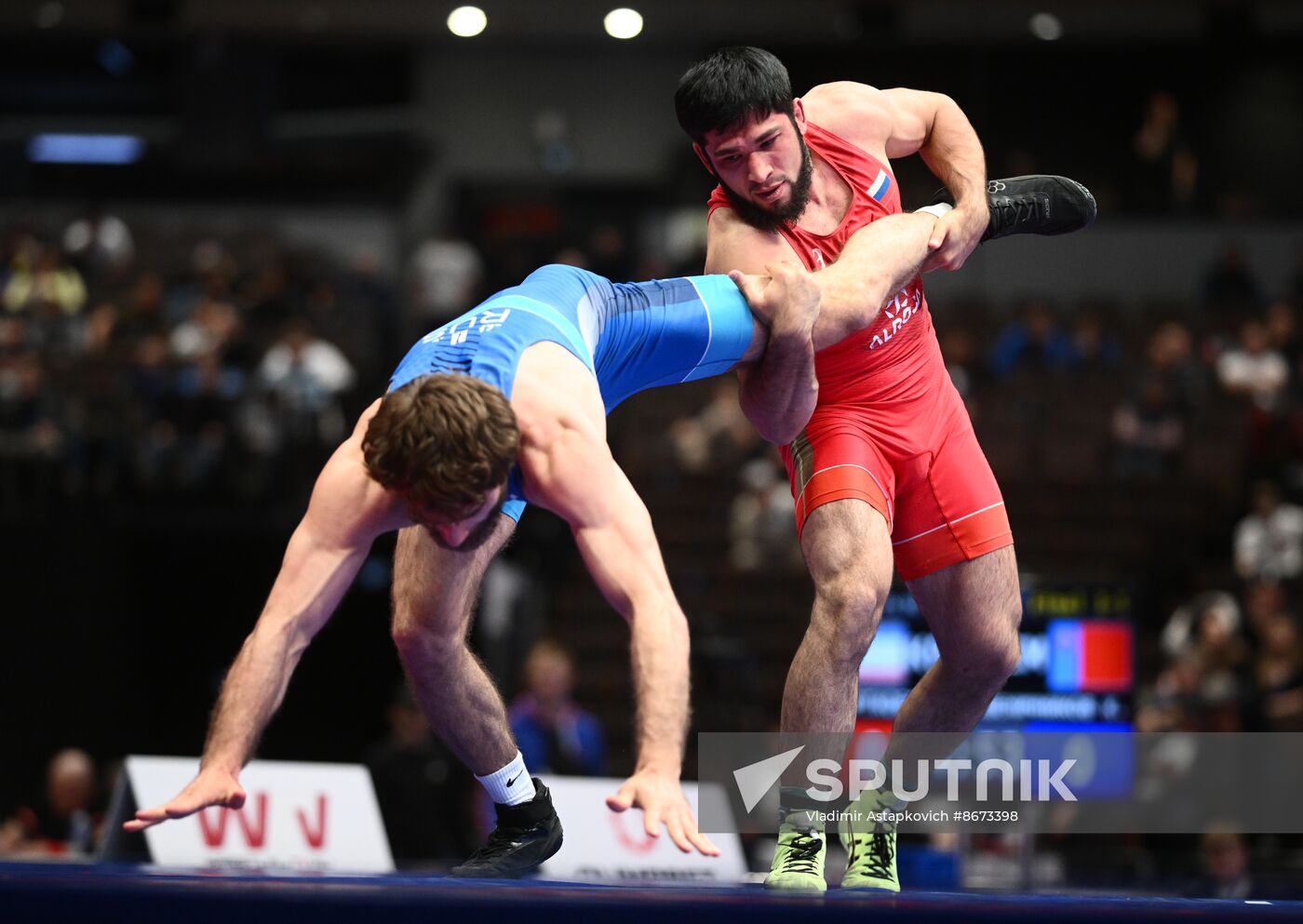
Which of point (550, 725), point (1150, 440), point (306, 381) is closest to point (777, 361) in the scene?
point (550, 725)

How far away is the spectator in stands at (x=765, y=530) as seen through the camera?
424 inches

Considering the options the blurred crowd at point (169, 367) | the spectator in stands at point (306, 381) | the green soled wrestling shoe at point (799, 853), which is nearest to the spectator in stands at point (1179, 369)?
the blurred crowd at point (169, 367)

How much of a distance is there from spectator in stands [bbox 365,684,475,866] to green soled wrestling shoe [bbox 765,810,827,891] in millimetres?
3459

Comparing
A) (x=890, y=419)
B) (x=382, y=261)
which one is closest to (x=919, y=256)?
(x=890, y=419)

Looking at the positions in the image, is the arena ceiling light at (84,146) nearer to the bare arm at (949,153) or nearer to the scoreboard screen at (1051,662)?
the scoreboard screen at (1051,662)

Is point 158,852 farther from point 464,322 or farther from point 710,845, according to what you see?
point 710,845

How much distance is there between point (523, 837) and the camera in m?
4.00

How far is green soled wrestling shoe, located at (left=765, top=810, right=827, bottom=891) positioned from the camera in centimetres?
361

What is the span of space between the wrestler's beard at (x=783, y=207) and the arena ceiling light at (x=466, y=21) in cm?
1261

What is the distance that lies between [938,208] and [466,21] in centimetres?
1307

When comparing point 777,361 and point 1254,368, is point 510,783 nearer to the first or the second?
point 777,361

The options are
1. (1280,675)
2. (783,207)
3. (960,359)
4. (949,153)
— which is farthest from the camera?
(960,359)

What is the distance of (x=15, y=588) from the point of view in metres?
10.1

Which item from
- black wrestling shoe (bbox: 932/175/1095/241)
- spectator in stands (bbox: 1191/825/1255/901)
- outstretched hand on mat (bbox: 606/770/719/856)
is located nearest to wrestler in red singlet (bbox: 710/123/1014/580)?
black wrestling shoe (bbox: 932/175/1095/241)
